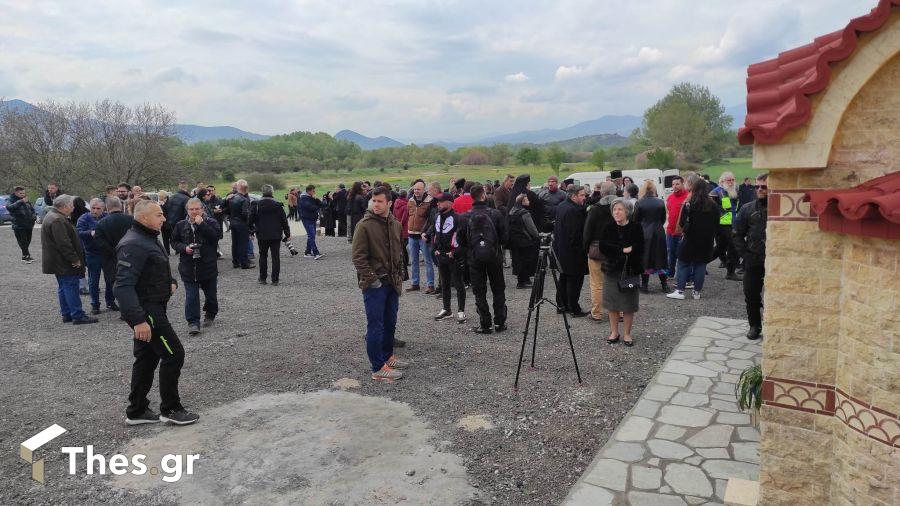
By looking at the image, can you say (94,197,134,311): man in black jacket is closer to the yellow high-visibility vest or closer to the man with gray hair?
the man with gray hair

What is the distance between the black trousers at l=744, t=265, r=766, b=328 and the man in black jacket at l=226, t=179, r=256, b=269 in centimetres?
1039

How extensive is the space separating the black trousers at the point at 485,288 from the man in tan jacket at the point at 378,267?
5.51 ft

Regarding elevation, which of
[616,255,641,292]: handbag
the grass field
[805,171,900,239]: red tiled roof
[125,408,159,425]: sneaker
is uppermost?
the grass field

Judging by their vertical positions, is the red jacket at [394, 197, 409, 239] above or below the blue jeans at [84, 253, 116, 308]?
above

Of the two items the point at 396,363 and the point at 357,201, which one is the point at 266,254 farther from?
the point at 396,363

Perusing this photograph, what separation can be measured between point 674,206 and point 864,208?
7.87m

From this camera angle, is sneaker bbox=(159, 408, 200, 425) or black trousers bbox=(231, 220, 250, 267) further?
black trousers bbox=(231, 220, 250, 267)

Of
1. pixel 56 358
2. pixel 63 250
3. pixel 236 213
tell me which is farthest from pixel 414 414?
pixel 236 213

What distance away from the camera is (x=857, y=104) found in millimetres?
3172

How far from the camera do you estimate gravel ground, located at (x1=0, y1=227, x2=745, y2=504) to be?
4605 millimetres

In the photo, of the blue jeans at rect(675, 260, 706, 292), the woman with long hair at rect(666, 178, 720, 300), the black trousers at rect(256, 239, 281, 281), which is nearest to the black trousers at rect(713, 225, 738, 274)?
the blue jeans at rect(675, 260, 706, 292)

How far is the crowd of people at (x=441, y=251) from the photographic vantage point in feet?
17.4

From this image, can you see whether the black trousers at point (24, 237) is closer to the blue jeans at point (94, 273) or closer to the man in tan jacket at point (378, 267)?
the blue jeans at point (94, 273)

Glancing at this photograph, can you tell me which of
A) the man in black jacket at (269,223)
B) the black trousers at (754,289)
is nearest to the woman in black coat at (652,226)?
the black trousers at (754,289)
